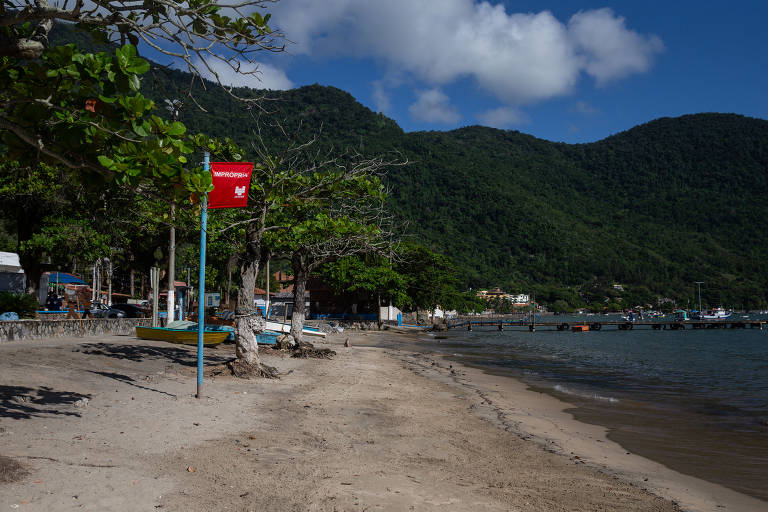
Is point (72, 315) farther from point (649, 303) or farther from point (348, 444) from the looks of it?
point (649, 303)

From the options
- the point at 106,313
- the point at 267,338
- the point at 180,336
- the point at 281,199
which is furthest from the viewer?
the point at 106,313

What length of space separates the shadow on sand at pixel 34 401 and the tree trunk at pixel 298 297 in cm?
1131

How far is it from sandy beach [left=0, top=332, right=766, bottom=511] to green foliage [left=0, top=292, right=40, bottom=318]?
30.8 ft

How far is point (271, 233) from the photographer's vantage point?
15664 millimetres

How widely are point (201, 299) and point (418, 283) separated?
5769 cm

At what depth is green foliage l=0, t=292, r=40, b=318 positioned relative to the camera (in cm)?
1972

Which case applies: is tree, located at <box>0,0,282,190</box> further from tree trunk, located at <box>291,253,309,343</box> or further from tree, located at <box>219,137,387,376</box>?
tree trunk, located at <box>291,253,309,343</box>

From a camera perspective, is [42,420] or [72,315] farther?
[72,315]

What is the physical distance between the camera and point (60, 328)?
1844cm

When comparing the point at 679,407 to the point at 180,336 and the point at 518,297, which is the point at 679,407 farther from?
the point at 518,297

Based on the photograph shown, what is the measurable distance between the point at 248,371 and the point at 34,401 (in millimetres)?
5146

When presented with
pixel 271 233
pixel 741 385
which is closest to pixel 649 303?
pixel 741 385

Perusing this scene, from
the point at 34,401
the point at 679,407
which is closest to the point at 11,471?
the point at 34,401

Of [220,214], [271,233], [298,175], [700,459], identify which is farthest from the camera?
[271,233]
